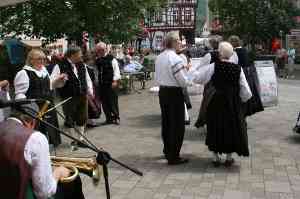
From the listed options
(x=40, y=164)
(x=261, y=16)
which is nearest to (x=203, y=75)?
(x=40, y=164)

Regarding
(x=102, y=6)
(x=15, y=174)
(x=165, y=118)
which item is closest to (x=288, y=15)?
(x=102, y=6)

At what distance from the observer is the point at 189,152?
838 cm

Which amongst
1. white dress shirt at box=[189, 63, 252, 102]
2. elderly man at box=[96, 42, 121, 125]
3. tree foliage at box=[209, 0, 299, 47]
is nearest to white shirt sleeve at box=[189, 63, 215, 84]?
white dress shirt at box=[189, 63, 252, 102]

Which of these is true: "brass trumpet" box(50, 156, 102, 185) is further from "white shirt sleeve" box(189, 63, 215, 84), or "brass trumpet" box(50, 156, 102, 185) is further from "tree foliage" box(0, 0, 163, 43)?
"tree foliage" box(0, 0, 163, 43)

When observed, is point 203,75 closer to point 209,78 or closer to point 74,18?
point 209,78

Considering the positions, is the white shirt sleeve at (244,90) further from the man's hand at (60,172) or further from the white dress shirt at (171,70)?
the man's hand at (60,172)

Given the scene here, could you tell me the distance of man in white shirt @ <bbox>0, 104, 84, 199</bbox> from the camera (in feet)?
11.2

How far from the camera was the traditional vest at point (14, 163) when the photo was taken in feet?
11.2

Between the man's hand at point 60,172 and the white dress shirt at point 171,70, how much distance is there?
141 inches

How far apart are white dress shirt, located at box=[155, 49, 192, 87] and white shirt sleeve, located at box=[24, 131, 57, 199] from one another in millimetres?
3861

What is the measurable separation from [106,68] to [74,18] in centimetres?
554

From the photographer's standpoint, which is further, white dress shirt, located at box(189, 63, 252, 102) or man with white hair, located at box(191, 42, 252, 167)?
white dress shirt, located at box(189, 63, 252, 102)

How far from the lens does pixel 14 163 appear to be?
3412 mm

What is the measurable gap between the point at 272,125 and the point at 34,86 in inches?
196
